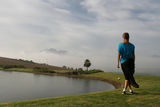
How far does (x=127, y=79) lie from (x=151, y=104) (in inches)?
64.6

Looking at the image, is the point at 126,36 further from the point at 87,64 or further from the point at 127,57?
the point at 87,64

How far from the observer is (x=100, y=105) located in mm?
5672

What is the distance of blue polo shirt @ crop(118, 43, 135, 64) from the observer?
6602mm

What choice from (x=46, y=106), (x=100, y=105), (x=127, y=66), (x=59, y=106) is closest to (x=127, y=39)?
(x=127, y=66)

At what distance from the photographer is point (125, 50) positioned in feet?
21.7

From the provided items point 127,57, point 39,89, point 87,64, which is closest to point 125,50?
point 127,57

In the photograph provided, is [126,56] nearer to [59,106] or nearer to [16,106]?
[59,106]

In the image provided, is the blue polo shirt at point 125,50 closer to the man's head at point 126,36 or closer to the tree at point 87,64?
the man's head at point 126,36

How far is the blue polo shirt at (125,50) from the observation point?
660cm

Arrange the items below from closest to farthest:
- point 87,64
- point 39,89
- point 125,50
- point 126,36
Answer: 1. point 125,50
2. point 126,36
3. point 39,89
4. point 87,64

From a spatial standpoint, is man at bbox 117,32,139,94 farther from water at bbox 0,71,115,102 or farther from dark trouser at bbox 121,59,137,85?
water at bbox 0,71,115,102

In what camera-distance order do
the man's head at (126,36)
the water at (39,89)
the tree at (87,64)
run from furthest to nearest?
the tree at (87,64) < the water at (39,89) < the man's head at (126,36)

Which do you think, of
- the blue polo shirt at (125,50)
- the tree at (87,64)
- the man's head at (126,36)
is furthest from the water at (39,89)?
the tree at (87,64)

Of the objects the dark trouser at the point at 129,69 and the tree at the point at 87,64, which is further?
the tree at the point at 87,64
